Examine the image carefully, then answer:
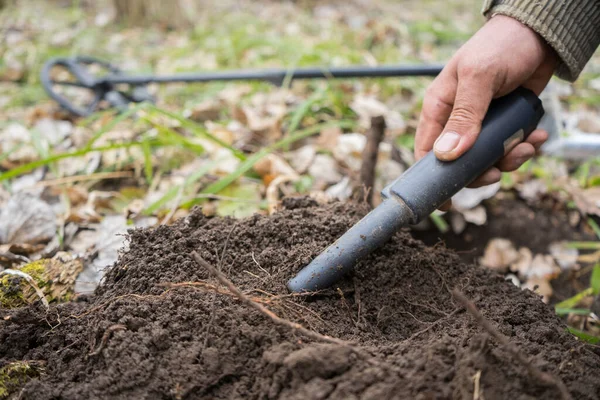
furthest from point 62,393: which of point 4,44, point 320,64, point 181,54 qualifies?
point 4,44

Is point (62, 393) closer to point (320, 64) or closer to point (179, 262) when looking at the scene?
point (179, 262)

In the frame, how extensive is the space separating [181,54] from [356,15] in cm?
288

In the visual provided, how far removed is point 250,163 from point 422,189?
97 centimetres

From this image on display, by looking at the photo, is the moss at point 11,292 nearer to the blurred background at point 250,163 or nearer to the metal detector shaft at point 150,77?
the blurred background at point 250,163

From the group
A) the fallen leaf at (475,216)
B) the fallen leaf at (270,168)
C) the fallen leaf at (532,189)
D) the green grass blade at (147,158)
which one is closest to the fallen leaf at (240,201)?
the fallen leaf at (270,168)

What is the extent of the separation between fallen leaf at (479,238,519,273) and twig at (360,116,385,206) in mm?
732

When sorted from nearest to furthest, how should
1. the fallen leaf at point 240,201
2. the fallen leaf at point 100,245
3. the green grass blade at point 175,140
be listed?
1. the fallen leaf at point 100,245
2. the fallen leaf at point 240,201
3. the green grass blade at point 175,140

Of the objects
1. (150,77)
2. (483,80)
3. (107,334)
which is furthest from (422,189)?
(150,77)

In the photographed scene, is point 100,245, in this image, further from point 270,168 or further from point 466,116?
point 466,116

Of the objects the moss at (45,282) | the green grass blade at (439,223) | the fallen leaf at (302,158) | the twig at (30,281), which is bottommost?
the green grass blade at (439,223)

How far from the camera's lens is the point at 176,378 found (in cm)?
103

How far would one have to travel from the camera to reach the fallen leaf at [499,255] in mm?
2230

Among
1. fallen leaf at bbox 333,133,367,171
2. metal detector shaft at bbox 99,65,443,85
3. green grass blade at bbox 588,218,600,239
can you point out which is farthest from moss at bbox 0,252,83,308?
green grass blade at bbox 588,218,600,239

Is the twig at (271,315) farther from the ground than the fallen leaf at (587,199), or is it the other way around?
the twig at (271,315)
